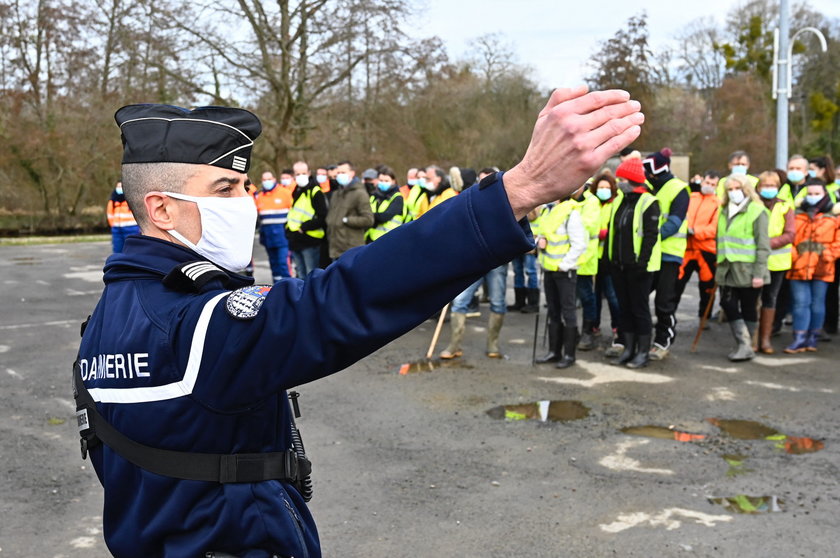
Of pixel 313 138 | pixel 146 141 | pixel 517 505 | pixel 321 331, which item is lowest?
pixel 517 505

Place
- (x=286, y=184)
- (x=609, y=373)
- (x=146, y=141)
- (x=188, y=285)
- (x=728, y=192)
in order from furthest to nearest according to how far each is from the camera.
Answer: (x=286, y=184) → (x=728, y=192) → (x=609, y=373) → (x=146, y=141) → (x=188, y=285)

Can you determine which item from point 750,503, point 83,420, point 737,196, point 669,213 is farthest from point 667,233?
point 83,420

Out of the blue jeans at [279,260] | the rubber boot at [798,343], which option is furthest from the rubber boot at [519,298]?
the blue jeans at [279,260]

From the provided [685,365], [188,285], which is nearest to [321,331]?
[188,285]

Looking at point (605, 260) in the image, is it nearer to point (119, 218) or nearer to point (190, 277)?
point (190, 277)

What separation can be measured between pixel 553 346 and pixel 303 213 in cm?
483

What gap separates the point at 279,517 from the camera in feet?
6.26

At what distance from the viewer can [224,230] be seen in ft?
7.00

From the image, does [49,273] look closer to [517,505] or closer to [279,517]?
[517,505]

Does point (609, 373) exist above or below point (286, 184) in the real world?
below

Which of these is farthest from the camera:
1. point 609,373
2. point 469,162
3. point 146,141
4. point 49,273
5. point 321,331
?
point 469,162

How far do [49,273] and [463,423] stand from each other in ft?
42.2

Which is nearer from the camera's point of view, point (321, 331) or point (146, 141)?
point (321, 331)

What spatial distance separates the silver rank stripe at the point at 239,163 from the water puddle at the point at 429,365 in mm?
6530
